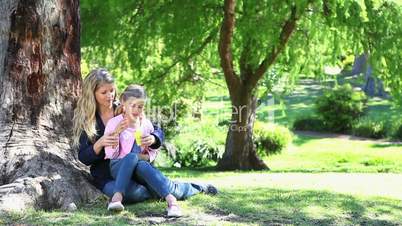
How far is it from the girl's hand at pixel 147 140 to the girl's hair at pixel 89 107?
21.6 inches

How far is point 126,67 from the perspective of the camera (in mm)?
18516

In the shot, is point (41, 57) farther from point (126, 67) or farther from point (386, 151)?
point (386, 151)

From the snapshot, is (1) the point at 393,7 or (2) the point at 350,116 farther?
(2) the point at 350,116

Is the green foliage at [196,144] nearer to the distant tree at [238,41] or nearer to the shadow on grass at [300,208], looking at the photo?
the distant tree at [238,41]

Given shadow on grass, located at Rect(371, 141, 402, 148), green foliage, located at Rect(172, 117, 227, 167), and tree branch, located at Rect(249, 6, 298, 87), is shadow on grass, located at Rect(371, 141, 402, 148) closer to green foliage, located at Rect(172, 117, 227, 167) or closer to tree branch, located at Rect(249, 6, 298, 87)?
green foliage, located at Rect(172, 117, 227, 167)

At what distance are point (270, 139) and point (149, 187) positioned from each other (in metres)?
16.5

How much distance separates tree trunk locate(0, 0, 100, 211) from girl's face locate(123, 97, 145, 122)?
37.2 inches

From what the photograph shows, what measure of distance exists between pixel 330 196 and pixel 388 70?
8.58m

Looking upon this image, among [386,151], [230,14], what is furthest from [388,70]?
[386,151]

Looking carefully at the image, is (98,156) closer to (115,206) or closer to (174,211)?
(115,206)

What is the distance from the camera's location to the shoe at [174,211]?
616 centimetres

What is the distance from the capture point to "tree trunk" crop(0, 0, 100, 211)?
664 centimetres

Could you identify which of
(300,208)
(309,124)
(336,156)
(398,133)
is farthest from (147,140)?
(309,124)

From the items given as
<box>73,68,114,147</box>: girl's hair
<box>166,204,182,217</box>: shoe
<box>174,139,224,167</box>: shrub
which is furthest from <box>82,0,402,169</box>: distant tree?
<box>166,204,182,217</box>: shoe
